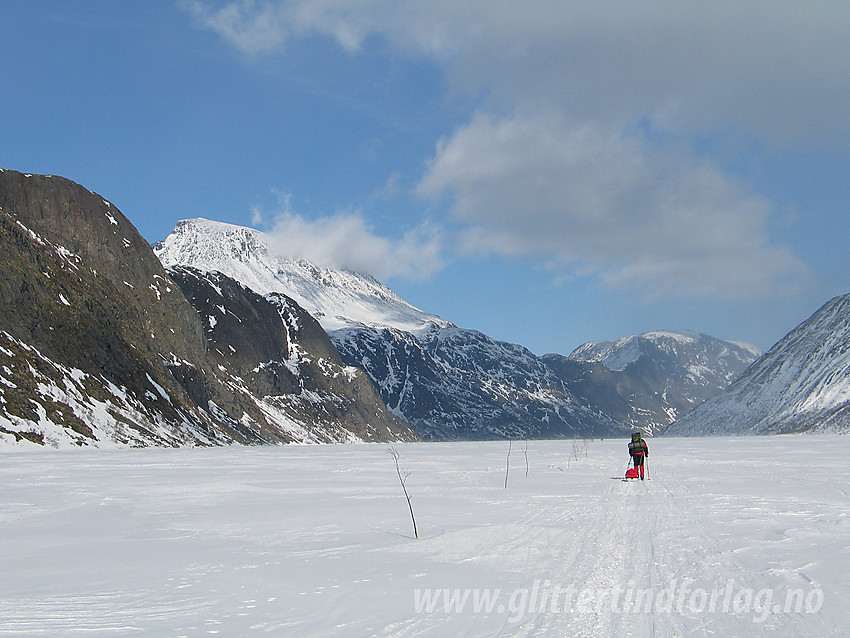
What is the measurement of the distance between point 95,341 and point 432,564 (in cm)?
9791

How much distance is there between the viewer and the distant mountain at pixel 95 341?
7412cm

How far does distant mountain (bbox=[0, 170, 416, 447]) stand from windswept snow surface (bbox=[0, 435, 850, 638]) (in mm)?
52620

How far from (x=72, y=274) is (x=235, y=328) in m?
94.2

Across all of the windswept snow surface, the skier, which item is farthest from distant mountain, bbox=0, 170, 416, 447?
the skier

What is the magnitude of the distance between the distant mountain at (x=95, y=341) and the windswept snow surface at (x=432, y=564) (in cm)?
5262

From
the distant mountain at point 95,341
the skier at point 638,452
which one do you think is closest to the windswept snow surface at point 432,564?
the skier at point 638,452

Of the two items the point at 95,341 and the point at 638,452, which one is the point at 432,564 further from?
the point at 95,341

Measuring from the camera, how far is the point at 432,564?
10.9 metres

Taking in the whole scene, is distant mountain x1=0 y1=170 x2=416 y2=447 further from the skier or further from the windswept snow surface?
the skier

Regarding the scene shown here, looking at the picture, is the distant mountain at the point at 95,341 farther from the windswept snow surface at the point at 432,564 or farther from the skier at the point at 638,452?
the skier at the point at 638,452

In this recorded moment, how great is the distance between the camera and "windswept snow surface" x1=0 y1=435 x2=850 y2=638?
7730mm

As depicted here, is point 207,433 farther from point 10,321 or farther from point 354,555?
point 354,555

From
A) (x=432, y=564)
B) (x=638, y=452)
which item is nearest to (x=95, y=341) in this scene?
(x=638, y=452)

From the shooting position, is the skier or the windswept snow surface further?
the skier
